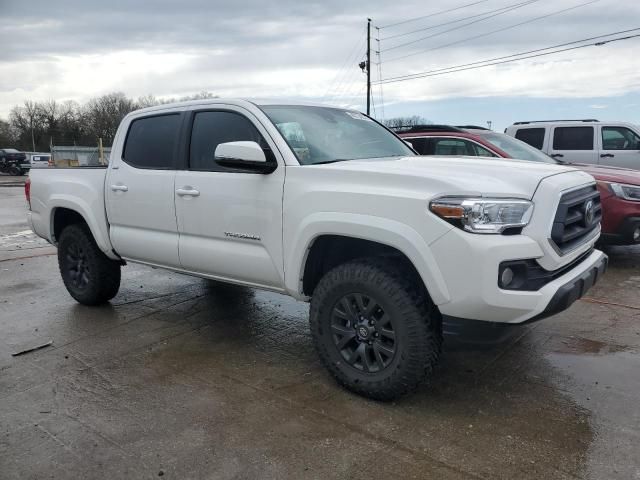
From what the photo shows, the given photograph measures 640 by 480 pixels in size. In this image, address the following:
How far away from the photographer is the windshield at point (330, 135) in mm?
3939

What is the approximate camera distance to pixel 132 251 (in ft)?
16.2

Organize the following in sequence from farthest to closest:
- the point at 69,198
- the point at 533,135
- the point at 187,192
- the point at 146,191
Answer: the point at 533,135, the point at 69,198, the point at 146,191, the point at 187,192

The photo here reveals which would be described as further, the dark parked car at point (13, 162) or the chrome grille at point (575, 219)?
the dark parked car at point (13, 162)

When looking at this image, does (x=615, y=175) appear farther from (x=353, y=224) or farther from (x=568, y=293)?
(x=353, y=224)

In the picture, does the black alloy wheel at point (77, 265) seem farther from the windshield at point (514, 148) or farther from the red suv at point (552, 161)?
the windshield at point (514, 148)

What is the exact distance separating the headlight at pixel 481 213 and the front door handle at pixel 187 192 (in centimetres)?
200

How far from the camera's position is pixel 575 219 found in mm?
3344

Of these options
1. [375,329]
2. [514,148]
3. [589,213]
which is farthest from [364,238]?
[514,148]

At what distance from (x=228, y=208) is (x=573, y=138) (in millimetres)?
9410

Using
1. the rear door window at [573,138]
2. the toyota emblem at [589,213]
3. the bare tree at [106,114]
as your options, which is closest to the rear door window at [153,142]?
the toyota emblem at [589,213]

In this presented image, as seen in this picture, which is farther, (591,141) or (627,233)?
(591,141)

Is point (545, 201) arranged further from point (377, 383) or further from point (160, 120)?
point (160, 120)

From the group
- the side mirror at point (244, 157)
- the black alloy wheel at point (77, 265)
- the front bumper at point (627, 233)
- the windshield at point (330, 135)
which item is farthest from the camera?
the front bumper at point (627, 233)

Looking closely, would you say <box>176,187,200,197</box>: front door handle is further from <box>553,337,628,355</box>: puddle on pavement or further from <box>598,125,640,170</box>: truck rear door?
<box>598,125,640,170</box>: truck rear door
